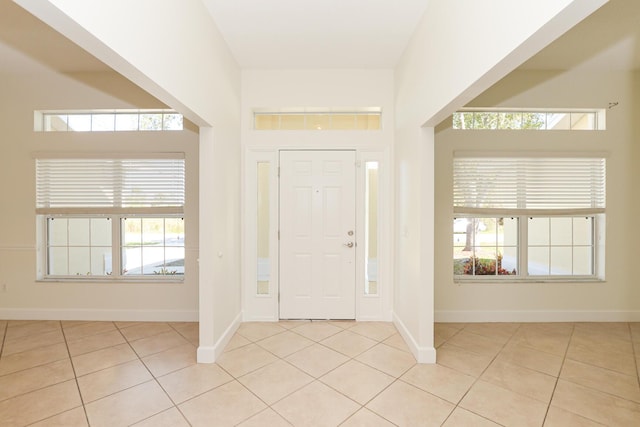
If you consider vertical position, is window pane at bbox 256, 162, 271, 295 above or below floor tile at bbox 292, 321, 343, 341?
above

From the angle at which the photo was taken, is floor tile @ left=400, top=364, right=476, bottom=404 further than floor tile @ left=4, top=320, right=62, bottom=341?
No

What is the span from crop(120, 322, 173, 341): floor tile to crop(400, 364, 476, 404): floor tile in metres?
2.71

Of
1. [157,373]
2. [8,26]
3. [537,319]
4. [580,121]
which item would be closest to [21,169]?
[8,26]

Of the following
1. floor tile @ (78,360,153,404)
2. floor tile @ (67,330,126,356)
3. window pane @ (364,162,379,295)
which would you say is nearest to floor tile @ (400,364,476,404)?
window pane @ (364,162,379,295)

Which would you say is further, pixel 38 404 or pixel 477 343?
pixel 477 343

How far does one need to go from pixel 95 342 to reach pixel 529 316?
4977 mm

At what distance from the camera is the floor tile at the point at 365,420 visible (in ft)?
6.48

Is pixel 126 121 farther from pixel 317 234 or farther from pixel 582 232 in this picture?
pixel 582 232

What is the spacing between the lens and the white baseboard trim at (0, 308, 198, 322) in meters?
3.74

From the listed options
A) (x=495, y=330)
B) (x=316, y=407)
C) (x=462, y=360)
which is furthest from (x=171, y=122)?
(x=495, y=330)

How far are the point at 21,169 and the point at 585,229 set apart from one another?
7134 mm

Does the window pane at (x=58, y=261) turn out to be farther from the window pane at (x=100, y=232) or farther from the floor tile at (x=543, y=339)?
the floor tile at (x=543, y=339)

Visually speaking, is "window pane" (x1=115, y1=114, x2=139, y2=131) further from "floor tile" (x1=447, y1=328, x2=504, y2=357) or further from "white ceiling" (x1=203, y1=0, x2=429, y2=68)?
"floor tile" (x1=447, y1=328, x2=504, y2=357)

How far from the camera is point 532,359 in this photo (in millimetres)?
2818
